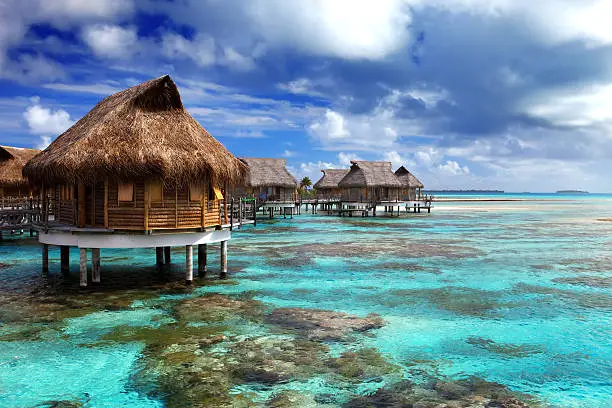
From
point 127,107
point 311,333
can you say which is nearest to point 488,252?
point 311,333

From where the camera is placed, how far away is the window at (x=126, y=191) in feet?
49.5

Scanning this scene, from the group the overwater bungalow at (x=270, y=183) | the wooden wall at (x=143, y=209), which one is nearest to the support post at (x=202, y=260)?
the wooden wall at (x=143, y=209)

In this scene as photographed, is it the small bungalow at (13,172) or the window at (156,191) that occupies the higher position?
the small bungalow at (13,172)

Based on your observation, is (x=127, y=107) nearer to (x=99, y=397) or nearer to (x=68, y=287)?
(x=68, y=287)

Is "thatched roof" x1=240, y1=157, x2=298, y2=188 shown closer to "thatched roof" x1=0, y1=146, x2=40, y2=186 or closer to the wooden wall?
"thatched roof" x1=0, y1=146, x2=40, y2=186

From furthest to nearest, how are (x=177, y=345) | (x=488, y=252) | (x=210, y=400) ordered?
1. (x=488, y=252)
2. (x=177, y=345)
3. (x=210, y=400)

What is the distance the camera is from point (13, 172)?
106 feet

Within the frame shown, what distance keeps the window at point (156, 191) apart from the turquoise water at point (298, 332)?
118 inches

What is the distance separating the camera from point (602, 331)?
12.1m

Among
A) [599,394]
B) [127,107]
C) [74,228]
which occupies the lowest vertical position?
[599,394]

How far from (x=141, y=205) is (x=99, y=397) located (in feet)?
26.1

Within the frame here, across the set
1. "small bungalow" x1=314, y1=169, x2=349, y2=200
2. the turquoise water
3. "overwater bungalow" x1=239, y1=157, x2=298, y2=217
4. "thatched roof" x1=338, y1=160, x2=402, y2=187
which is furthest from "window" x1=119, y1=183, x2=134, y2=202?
"small bungalow" x1=314, y1=169, x2=349, y2=200

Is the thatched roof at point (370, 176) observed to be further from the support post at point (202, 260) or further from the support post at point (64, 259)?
the support post at point (64, 259)

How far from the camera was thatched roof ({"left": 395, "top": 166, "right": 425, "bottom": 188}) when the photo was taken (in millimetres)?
64506
